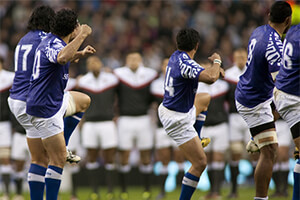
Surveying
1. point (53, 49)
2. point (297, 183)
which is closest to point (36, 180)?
point (53, 49)

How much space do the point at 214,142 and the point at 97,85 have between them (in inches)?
115

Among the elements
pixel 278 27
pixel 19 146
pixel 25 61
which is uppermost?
pixel 278 27

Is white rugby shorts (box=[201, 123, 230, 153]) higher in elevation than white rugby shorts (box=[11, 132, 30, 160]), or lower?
higher

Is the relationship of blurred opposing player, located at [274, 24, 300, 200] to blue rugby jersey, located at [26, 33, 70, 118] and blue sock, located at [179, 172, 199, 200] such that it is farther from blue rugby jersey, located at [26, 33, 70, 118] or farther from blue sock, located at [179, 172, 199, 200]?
blue rugby jersey, located at [26, 33, 70, 118]

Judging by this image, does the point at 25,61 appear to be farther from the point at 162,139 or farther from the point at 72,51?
the point at 162,139

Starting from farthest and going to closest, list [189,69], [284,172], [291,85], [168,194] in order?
[168,194] < [284,172] < [189,69] < [291,85]

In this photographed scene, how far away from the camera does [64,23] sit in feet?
22.7

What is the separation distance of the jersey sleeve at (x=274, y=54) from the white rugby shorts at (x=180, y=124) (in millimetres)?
1364

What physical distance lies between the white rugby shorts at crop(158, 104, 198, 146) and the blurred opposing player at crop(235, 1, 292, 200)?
2.53ft

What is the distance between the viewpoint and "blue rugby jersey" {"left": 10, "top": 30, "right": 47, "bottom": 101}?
739 centimetres

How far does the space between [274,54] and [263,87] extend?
0.52 meters

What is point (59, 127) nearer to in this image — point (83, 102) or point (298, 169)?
point (83, 102)

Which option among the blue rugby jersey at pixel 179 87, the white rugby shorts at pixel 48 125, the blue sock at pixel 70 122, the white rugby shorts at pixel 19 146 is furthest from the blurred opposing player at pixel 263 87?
the white rugby shorts at pixel 19 146

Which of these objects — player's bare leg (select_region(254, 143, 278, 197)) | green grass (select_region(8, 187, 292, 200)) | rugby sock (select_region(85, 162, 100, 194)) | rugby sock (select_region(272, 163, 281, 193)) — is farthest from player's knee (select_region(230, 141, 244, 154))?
player's bare leg (select_region(254, 143, 278, 197))
